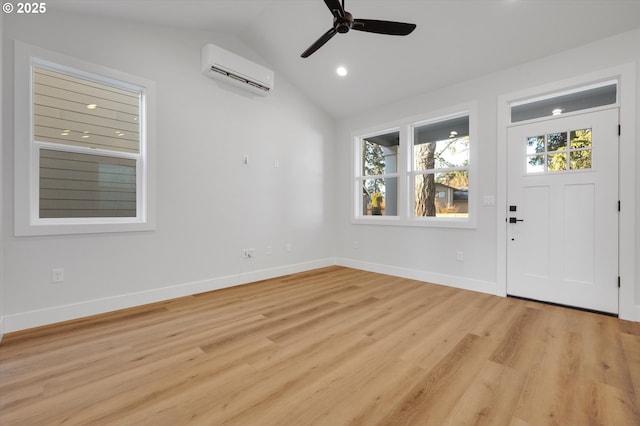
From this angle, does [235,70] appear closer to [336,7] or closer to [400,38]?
[336,7]

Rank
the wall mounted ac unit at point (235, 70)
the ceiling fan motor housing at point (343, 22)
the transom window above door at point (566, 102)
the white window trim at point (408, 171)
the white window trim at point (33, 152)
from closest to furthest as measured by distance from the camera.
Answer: the ceiling fan motor housing at point (343, 22), the white window trim at point (33, 152), the transom window above door at point (566, 102), the wall mounted ac unit at point (235, 70), the white window trim at point (408, 171)

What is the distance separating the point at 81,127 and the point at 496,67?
480cm

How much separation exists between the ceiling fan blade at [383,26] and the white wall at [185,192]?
2.22 m

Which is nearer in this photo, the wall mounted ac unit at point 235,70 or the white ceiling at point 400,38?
the white ceiling at point 400,38

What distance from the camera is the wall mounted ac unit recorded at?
3625 mm

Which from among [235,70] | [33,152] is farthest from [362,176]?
[33,152]

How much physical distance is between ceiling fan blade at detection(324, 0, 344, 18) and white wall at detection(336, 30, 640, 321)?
7.79ft

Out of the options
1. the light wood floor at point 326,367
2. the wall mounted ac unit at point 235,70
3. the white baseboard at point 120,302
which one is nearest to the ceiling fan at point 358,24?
the wall mounted ac unit at point 235,70

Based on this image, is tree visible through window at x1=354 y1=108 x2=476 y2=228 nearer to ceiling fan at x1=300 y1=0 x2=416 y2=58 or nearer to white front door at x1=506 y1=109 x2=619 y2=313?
white front door at x1=506 y1=109 x2=619 y2=313

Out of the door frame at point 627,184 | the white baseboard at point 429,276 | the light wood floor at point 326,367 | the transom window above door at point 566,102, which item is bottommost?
the light wood floor at point 326,367

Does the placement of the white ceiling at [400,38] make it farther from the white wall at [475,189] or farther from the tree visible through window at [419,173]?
the tree visible through window at [419,173]

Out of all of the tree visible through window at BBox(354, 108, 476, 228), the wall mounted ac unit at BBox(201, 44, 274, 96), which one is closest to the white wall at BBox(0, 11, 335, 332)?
the wall mounted ac unit at BBox(201, 44, 274, 96)

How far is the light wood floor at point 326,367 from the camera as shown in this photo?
150 centimetres

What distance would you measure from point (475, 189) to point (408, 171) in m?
1.07
